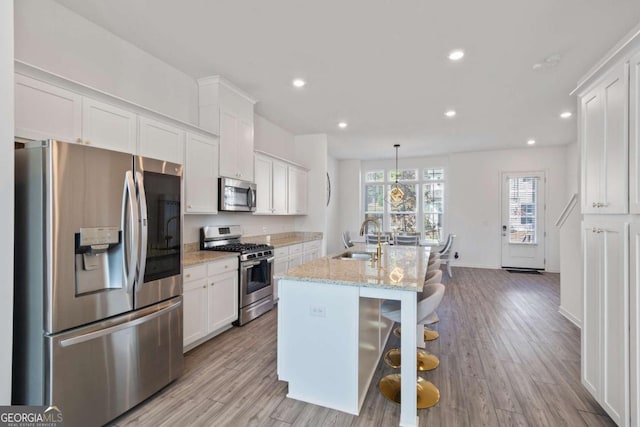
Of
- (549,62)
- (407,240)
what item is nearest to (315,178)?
(407,240)

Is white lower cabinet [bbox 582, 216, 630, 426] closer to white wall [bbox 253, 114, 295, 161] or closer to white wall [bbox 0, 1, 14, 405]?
white wall [bbox 0, 1, 14, 405]

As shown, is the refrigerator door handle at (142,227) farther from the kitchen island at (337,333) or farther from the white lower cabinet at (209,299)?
the kitchen island at (337,333)

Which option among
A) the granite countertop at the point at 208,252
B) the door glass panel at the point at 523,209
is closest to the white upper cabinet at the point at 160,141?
the granite countertop at the point at 208,252

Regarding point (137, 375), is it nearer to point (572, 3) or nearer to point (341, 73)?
point (341, 73)

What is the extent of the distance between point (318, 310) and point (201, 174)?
6.95 feet

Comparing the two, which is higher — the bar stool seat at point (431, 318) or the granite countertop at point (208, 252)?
the granite countertop at point (208, 252)

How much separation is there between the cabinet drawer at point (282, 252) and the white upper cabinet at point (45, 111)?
2645 millimetres

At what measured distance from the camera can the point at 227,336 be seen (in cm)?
333

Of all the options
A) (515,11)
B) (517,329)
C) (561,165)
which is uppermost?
(515,11)

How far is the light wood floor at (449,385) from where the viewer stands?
200cm

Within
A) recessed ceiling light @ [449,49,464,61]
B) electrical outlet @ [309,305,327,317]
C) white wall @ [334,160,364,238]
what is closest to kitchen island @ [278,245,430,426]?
→ electrical outlet @ [309,305,327,317]

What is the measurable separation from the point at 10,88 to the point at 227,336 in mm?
2722

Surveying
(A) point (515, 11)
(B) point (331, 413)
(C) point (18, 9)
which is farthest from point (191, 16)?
(B) point (331, 413)

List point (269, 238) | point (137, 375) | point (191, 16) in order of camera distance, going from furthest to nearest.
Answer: point (269, 238) < point (191, 16) < point (137, 375)
